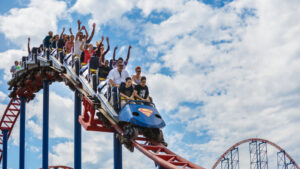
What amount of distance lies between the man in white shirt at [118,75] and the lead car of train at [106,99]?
0.49 feet

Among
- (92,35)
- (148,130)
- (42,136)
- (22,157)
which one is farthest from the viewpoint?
(22,157)

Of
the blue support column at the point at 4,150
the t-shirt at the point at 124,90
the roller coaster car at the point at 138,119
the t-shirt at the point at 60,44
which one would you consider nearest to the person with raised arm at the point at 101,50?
the t-shirt at the point at 60,44

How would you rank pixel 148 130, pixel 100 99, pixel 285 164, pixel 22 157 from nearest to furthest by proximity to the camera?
pixel 148 130
pixel 100 99
pixel 22 157
pixel 285 164

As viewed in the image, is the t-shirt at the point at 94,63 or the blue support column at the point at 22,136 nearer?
the t-shirt at the point at 94,63

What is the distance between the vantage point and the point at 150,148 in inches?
275

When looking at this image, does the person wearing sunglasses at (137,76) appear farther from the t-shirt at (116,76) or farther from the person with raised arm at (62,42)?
the person with raised arm at (62,42)

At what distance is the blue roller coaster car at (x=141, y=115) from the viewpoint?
6.84 meters

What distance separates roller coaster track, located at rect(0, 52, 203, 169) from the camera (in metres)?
6.68

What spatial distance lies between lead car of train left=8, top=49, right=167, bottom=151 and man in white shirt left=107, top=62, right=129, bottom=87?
149 mm

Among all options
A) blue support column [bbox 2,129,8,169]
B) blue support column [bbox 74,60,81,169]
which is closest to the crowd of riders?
blue support column [bbox 74,60,81,169]

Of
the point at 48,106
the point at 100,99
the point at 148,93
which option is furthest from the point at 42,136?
the point at 148,93

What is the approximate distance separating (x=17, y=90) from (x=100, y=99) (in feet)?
22.4

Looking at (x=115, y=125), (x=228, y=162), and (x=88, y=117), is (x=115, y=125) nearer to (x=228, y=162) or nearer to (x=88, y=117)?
(x=88, y=117)

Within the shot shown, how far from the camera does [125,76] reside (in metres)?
8.12
